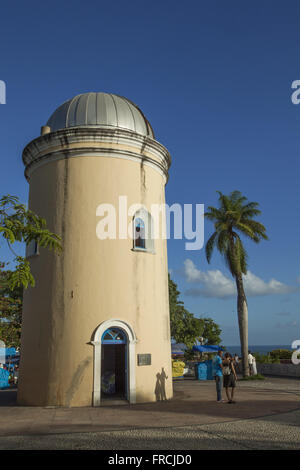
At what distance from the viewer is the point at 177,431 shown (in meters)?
8.63

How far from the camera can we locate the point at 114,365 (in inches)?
663

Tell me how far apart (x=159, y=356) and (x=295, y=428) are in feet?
22.1

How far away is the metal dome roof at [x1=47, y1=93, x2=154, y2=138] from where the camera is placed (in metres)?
15.6

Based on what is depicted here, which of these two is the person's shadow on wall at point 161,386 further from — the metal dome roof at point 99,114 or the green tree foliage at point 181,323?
the green tree foliage at point 181,323

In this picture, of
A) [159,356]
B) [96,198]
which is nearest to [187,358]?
[159,356]

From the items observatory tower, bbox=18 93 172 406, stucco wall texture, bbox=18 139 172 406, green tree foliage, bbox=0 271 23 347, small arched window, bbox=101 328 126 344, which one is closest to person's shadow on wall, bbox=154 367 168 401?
observatory tower, bbox=18 93 172 406

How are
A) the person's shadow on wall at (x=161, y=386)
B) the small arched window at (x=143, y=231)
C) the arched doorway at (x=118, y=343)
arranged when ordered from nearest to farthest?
the arched doorway at (x=118, y=343), the person's shadow on wall at (x=161, y=386), the small arched window at (x=143, y=231)

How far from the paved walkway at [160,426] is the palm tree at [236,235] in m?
11.8

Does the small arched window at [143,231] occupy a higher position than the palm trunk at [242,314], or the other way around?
the small arched window at [143,231]

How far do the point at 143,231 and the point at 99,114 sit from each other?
5045 mm

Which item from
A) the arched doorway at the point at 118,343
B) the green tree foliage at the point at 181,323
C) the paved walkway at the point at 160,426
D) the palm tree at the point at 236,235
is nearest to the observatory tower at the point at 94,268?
the arched doorway at the point at 118,343

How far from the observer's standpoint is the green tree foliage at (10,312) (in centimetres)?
2762

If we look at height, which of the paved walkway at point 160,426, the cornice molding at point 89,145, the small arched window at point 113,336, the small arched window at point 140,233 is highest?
the cornice molding at point 89,145
